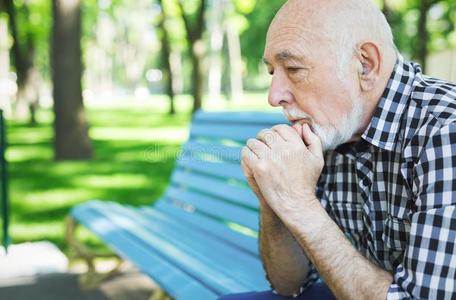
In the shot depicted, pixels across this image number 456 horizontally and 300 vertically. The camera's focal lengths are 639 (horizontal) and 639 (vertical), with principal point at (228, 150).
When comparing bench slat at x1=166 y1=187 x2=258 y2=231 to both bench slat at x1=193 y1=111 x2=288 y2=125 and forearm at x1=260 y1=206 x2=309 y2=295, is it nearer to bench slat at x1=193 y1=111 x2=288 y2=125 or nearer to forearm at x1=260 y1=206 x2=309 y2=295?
bench slat at x1=193 y1=111 x2=288 y2=125

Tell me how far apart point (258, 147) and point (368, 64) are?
1.27 ft

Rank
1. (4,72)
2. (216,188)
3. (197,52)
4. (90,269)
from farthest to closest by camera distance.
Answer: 1. (4,72)
2. (197,52)
3. (90,269)
4. (216,188)

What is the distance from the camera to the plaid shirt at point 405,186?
4.84 ft

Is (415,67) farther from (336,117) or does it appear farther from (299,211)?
(299,211)

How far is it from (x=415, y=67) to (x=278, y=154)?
0.54 metres

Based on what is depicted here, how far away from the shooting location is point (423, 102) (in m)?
1.72

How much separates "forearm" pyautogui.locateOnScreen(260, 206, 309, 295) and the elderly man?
0.20 meters

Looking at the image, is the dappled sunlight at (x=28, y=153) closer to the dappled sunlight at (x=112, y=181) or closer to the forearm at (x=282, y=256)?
the dappled sunlight at (x=112, y=181)

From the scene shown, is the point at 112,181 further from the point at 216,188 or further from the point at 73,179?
the point at 216,188

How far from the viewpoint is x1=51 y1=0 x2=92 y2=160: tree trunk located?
10133mm

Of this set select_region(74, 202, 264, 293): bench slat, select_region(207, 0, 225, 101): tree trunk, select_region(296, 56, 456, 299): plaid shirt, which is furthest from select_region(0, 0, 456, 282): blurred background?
select_region(207, 0, 225, 101): tree trunk

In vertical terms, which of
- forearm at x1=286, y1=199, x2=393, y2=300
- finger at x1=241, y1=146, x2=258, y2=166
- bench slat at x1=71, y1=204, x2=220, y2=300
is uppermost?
finger at x1=241, y1=146, x2=258, y2=166

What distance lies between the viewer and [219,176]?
13.0 ft

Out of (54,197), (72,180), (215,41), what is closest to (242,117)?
(54,197)
